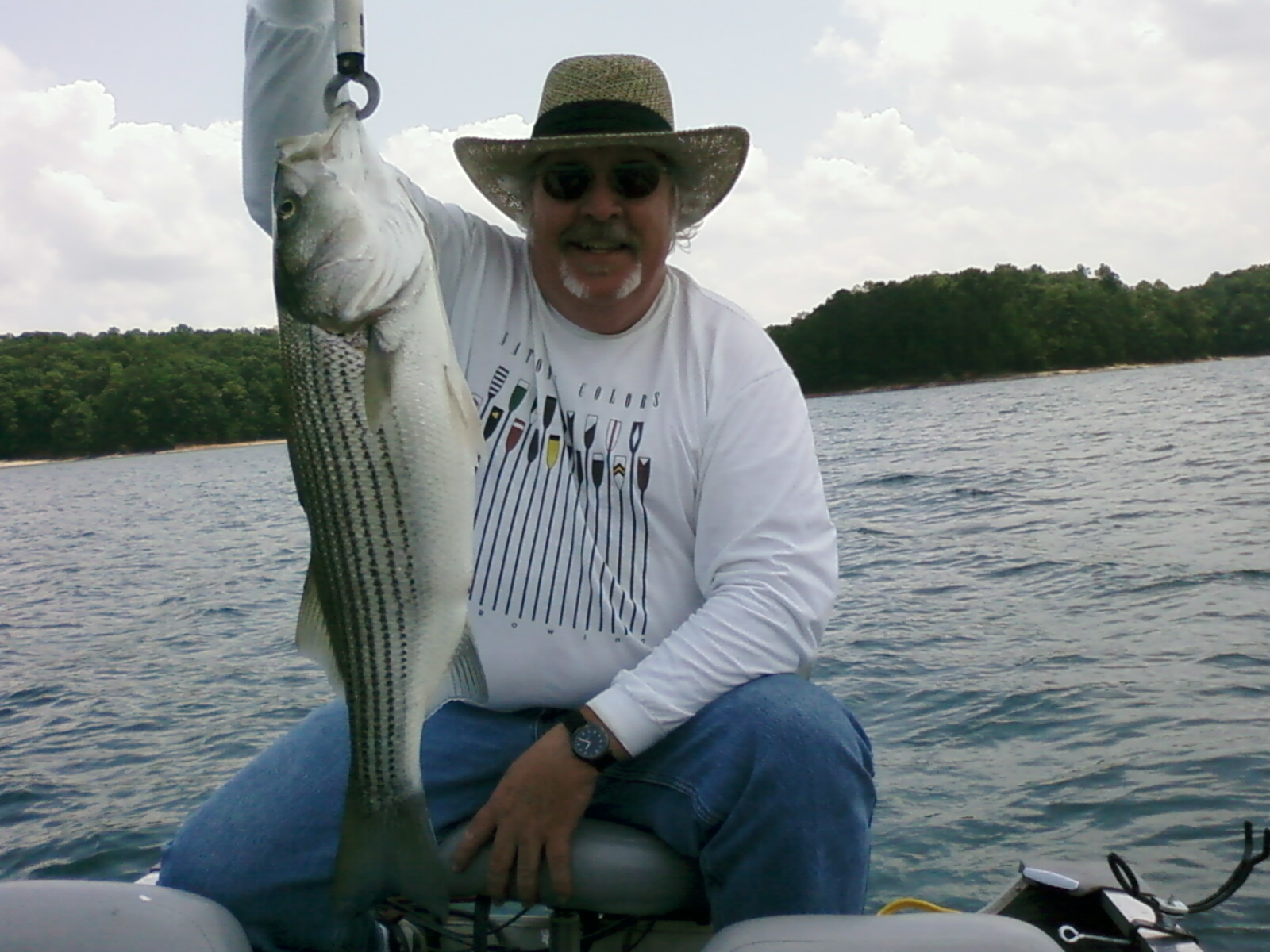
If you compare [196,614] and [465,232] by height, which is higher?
[465,232]

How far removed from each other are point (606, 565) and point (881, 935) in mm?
1145

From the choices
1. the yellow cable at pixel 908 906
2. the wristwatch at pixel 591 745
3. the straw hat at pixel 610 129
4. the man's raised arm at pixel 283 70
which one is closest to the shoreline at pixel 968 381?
the yellow cable at pixel 908 906

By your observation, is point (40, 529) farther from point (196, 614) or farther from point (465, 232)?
point (465, 232)

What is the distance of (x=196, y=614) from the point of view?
15570mm

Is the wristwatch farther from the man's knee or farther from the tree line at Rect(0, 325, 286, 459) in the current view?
the tree line at Rect(0, 325, 286, 459)

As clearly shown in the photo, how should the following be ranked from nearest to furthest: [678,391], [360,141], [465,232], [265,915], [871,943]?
[871,943], [360,141], [265,915], [678,391], [465,232]

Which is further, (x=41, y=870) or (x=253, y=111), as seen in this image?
(x=41, y=870)

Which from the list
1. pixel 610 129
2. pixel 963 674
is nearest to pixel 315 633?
pixel 610 129

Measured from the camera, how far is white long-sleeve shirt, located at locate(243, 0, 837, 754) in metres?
2.77

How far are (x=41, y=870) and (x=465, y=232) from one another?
571 cm

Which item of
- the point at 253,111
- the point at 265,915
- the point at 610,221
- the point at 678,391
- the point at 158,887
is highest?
the point at 253,111

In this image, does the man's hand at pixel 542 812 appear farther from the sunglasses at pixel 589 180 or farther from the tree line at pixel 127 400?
the tree line at pixel 127 400

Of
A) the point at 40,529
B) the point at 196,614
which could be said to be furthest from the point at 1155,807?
the point at 40,529

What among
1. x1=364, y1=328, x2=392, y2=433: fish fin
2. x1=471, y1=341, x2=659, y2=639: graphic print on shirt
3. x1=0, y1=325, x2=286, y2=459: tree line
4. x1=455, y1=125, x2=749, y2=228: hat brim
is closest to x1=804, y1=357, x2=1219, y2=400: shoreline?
x1=0, y1=325, x2=286, y2=459: tree line
